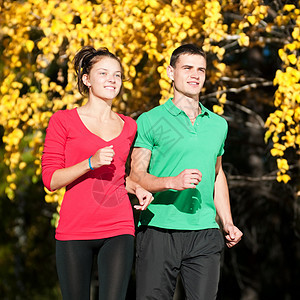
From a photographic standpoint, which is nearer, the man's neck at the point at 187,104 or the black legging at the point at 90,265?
the black legging at the point at 90,265

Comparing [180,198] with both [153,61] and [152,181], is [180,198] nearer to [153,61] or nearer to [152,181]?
[152,181]

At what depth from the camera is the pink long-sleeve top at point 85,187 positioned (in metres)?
3.21

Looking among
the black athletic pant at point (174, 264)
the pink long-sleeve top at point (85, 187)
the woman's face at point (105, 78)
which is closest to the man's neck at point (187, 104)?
the woman's face at point (105, 78)

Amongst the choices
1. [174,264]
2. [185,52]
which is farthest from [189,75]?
[174,264]

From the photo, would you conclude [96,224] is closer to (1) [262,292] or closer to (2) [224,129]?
(2) [224,129]

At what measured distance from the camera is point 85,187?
10.7ft

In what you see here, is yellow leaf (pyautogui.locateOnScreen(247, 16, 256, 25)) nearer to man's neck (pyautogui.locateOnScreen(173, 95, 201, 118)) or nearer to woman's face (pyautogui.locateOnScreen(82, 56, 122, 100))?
man's neck (pyautogui.locateOnScreen(173, 95, 201, 118))

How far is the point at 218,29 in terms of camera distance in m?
5.13

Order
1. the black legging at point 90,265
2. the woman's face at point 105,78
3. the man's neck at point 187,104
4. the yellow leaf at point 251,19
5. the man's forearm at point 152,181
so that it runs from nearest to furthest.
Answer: the black legging at point 90,265
the man's forearm at point 152,181
the woman's face at point 105,78
the man's neck at point 187,104
the yellow leaf at point 251,19

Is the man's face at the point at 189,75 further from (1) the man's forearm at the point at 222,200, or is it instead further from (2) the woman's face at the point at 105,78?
(1) the man's forearm at the point at 222,200

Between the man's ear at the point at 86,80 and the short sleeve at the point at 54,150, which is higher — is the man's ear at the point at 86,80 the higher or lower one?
the higher one

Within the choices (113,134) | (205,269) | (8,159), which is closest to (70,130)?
(113,134)

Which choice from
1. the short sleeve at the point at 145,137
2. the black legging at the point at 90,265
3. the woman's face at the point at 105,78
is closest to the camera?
the black legging at the point at 90,265

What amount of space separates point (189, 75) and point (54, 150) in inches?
34.9
